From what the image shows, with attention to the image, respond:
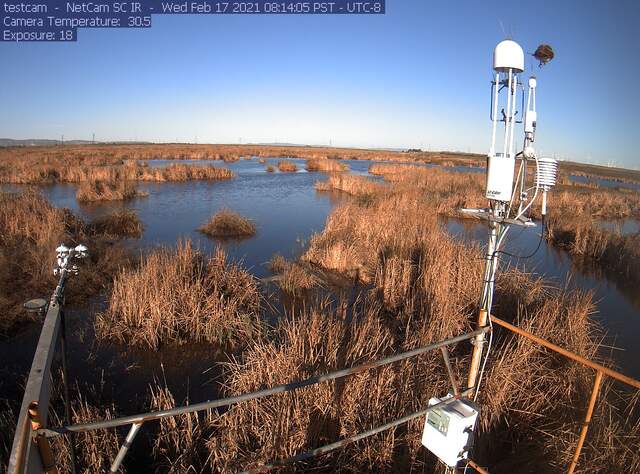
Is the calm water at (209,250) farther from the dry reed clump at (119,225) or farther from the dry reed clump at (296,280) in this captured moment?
the dry reed clump at (296,280)

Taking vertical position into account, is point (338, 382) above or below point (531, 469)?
above

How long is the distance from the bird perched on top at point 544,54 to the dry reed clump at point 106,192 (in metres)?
17.6

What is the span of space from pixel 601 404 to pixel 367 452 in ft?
7.82

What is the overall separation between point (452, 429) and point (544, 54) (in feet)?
8.73

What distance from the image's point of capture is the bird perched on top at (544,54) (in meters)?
2.73

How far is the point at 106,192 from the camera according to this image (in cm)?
1686

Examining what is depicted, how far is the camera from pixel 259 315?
21.2 feet

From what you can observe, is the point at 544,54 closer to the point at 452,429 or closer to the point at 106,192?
the point at 452,429

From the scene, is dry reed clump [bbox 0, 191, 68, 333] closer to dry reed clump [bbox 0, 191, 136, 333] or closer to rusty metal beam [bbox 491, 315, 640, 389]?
dry reed clump [bbox 0, 191, 136, 333]

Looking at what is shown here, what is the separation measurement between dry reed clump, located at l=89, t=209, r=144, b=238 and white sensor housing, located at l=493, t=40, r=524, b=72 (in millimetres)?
10884

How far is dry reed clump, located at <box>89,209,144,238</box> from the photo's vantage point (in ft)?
36.8

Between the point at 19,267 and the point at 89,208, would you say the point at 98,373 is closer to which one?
the point at 19,267

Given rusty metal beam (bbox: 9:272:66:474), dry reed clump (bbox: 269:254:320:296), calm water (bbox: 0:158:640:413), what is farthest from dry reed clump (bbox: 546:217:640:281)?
rusty metal beam (bbox: 9:272:66:474)

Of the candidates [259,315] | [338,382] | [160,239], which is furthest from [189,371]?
[160,239]
